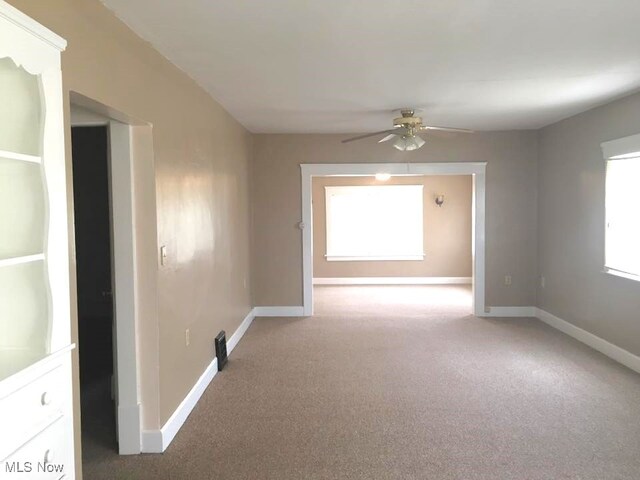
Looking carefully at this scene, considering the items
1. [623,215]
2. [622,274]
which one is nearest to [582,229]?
[623,215]

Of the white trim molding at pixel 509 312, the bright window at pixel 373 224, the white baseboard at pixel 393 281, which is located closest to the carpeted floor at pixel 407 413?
the white trim molding at pixel 509 312

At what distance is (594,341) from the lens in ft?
15.2

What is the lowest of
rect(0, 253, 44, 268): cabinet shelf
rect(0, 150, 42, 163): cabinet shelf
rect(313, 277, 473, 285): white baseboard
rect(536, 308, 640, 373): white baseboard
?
rect(536, 308, 640, 373): white baseboard

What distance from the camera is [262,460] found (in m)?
2.65

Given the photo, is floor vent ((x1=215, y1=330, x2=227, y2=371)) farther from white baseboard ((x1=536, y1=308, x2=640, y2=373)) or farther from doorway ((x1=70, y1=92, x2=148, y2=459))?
white baseboard ((x1=536, y1=308, x2=640, y2=373))

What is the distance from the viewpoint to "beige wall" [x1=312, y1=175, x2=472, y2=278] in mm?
8906

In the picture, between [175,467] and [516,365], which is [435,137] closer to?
[516,365]

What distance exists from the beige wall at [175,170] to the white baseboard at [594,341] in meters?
3.59

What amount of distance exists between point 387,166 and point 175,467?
4471mm

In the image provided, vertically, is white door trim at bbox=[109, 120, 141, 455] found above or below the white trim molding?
above

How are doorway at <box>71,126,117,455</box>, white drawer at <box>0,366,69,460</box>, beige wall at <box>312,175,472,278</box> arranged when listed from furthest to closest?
beige wall at <box>312,175,472,278</box> → doorway at <box>71,126,117,455</box> → white drawer at <box>0,366,69,460</box>

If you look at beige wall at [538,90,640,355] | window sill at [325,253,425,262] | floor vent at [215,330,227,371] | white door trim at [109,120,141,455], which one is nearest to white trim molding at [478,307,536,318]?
beige wall at [538,90,640,355]

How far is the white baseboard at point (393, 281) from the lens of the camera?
29.3 ft

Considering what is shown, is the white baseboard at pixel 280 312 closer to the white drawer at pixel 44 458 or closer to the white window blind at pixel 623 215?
the white window blind at pixel 623 215
